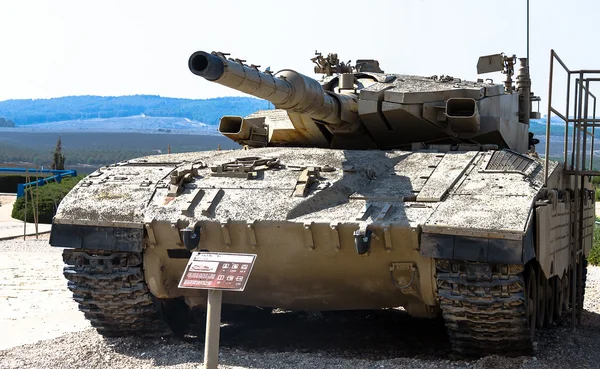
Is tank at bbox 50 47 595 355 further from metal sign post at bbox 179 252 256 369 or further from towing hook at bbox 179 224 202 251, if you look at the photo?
metal sign post at bbox 179 252 256 369

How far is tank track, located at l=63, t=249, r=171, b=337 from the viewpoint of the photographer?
10.8 m

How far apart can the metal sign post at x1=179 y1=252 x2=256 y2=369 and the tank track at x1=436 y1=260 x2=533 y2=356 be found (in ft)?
7.45

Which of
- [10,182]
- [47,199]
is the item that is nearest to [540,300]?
[47,199]

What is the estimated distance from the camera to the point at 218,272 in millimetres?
8469

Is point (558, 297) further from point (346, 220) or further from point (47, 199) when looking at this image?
point (47, 199)

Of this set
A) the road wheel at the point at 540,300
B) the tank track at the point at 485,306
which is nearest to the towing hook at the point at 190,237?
the tank track at the point at 485,306

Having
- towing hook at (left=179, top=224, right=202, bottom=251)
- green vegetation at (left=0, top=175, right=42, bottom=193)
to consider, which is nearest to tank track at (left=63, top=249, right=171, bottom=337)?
towing hook at (left=179, top=224, right=202, bottom=251)

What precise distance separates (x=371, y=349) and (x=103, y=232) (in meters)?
3.30

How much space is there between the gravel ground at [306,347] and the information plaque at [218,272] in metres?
1.64

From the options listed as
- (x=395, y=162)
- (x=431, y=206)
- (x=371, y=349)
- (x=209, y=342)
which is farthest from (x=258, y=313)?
(x=209, y=342)

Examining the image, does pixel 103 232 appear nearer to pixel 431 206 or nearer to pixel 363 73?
pixel 431 206

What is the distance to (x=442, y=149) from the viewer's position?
11727 millimetres

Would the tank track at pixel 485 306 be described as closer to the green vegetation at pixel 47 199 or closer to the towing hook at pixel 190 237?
the towing hook at pixel 190 237

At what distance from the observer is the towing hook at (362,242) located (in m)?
9.54
